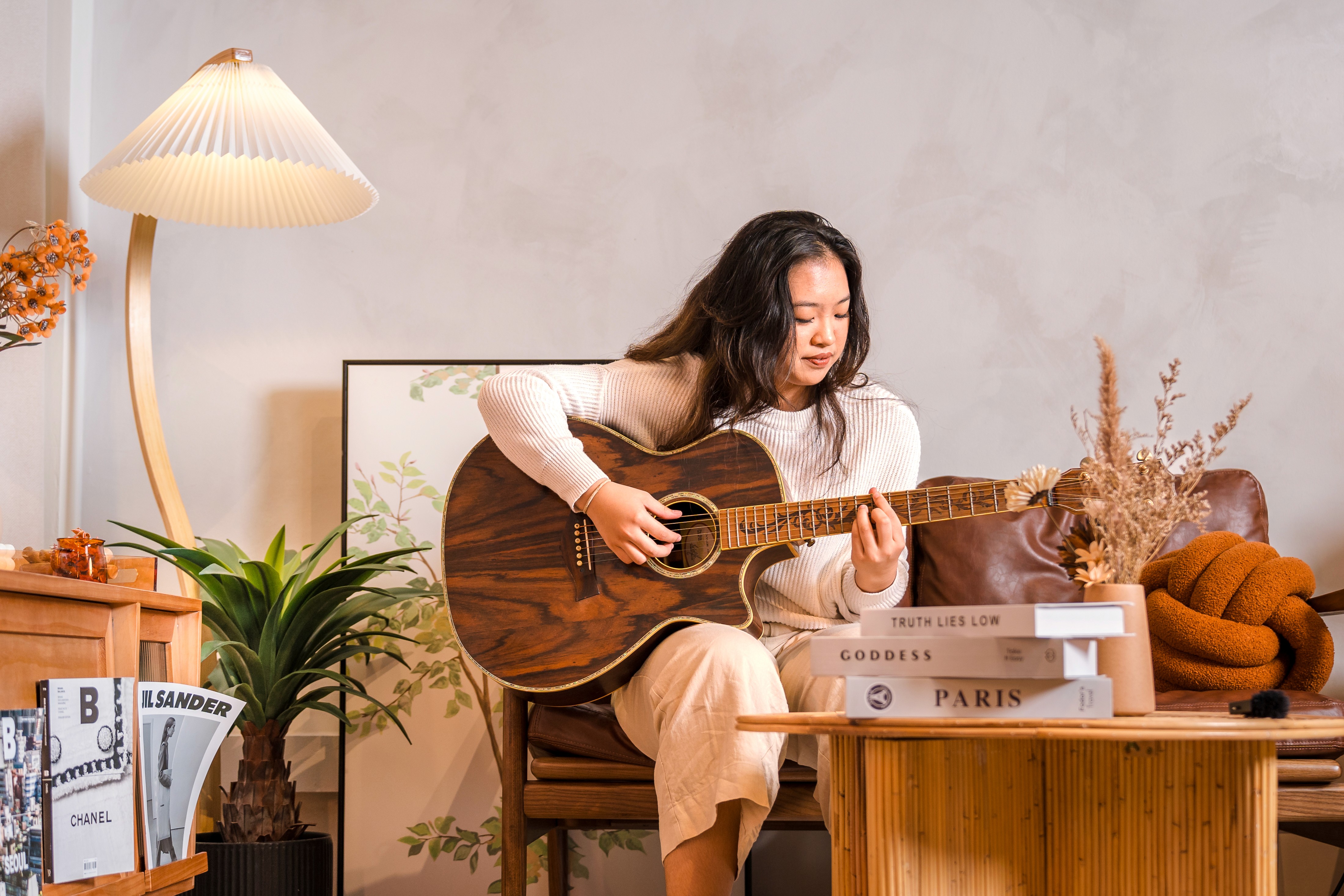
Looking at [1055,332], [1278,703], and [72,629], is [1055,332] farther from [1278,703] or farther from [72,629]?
[72,629]

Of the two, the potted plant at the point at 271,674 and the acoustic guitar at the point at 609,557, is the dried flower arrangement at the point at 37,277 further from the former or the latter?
the acoustic guitar at the point at 609,557

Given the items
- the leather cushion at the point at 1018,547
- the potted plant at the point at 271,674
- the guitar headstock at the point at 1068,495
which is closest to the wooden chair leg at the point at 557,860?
the potted plant at the point at 271,674

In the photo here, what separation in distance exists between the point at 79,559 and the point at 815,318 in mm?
1247

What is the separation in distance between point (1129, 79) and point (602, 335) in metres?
1.40

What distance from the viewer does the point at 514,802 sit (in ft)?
5.65

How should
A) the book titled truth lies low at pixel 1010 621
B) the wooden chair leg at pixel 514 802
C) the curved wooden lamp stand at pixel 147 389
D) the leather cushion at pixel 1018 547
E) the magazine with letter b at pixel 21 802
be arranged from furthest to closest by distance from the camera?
1. the curved wooden lamp stand at pixel 147 389
2. the leather cushion at pixel 1018 547
3. the wooden chair leg at pixel 514 802
4. the magazine with letter b at pixel 21 802
5. the book titled truth lies low at pixel 1010 621

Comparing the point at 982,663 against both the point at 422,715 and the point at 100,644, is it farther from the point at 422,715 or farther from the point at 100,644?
the point at 422,715

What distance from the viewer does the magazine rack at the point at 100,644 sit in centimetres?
130

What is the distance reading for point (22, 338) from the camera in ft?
6.54

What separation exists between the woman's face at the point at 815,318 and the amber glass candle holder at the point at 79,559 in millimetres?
1171

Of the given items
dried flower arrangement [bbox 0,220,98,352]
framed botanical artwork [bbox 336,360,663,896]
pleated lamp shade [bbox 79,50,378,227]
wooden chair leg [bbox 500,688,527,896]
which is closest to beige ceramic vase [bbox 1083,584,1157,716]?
wooden chair leg [bbox 500,688,527,896]

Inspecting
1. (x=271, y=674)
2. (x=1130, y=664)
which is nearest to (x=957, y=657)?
(x=1130, y=664)

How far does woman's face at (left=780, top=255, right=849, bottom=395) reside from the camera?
1.88m

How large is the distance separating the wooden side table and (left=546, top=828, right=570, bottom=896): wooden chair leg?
49.9 inches
